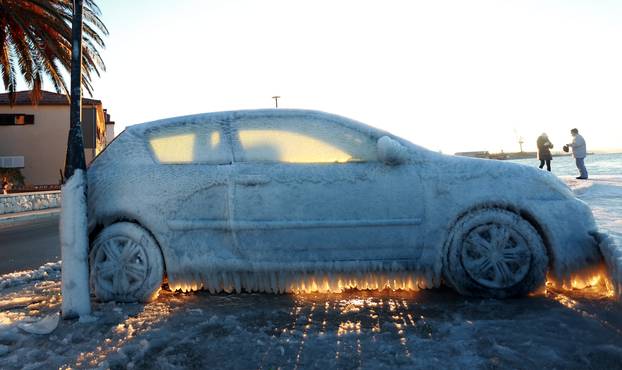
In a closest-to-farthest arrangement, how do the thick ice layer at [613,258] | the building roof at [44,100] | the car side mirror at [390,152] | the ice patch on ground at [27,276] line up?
the thick ice layer at [613,258] → the car side mirror at [390,152] → the ice patch on ground at [27,276] → the building roof at [44,100]

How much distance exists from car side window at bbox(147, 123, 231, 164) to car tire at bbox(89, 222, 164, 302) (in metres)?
0.63

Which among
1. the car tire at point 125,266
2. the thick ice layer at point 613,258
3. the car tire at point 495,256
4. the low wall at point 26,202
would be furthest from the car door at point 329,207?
the low wall at point 26,202

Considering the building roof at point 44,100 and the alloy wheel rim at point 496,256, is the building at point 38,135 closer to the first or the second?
the building roof at point 44,100

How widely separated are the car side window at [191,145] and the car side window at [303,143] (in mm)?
142

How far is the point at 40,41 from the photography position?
11.9 metres

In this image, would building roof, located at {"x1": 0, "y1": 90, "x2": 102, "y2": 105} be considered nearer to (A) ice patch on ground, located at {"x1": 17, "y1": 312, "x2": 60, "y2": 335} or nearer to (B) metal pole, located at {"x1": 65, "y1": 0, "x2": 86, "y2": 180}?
(B) metal pole, located at {"x1": 65, "y1": 0, "x2": 86, "y2": 180}

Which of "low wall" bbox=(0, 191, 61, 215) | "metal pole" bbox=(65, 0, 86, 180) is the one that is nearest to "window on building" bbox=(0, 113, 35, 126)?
"low wall" bbox=(0, 191, 61, 215)

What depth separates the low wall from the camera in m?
12.7

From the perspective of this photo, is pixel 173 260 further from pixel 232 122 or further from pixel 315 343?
pixel 315 343

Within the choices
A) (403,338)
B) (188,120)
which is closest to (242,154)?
(188,120)

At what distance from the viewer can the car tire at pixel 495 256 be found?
107 inches

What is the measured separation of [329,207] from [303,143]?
1.81ft

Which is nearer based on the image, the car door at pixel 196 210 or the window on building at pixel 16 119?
the car door at pixel 196 210

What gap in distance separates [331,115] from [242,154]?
757mm
